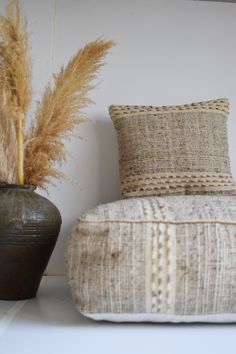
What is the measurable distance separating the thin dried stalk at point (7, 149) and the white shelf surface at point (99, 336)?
0.35 metres

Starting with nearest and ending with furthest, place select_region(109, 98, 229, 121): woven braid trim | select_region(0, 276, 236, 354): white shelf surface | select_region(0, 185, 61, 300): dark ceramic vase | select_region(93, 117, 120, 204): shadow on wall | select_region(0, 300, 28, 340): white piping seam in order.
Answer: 1. select_region(0, 276, 236, 354): white shelf surface
2. select_region(0, 300, 28, 340): white piping seam
3. select_region(0, 185, 61, 300): dark ceramic vase
4. select_region(109, 98, 229, 121): woven braid trim
5. select_region(93, 117, 120, 204): shadow on wall

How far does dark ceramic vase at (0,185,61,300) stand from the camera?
100cm

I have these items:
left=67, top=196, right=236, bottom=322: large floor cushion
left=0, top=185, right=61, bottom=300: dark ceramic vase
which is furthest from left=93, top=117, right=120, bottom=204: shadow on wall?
left=67, top=196, right=236, bottom=322: large floor cushion

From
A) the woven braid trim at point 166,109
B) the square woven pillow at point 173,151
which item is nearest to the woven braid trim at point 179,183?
the square woven pillow at point 173,151

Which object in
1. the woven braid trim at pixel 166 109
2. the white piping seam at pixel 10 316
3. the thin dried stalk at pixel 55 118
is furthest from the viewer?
the woven braid trim at pixel 166 109

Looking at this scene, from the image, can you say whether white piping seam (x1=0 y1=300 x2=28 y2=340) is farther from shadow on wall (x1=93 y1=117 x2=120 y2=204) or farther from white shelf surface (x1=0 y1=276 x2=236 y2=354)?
shadow on wall (x1=93 y1=117 x2=120 y2=204)

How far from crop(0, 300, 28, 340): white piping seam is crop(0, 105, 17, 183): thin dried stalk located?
312mm

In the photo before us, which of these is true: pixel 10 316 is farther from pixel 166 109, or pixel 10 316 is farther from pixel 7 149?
pixel 166 109

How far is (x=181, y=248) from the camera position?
77 centimetres

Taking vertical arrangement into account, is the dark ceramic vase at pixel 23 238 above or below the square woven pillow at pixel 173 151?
below

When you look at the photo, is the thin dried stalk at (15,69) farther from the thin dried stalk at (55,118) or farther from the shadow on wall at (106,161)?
the shadow on wall at (106,161)

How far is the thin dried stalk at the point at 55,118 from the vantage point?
112cm

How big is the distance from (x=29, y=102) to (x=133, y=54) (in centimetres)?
56

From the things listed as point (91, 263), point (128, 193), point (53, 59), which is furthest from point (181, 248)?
point (53, 59)
